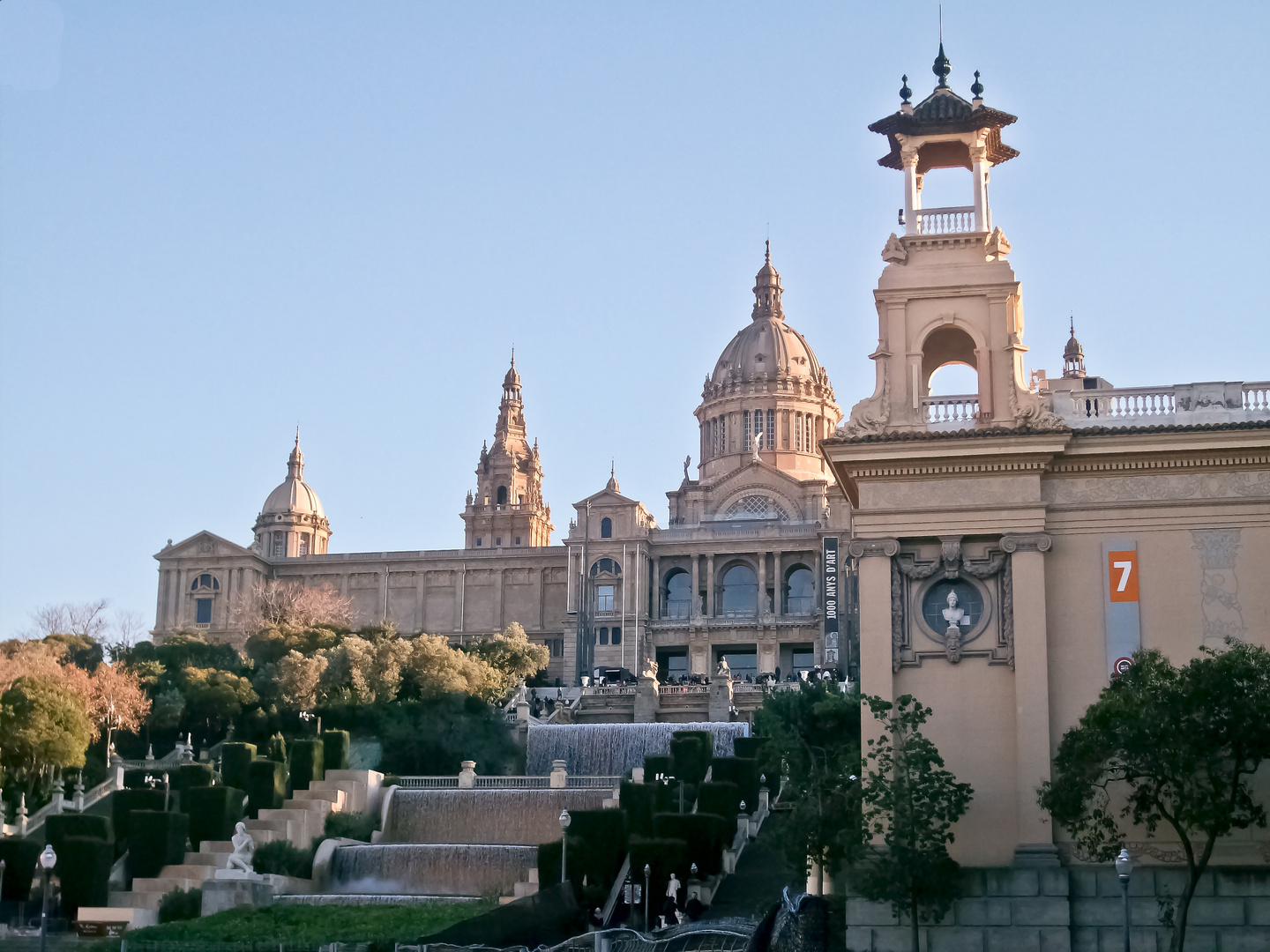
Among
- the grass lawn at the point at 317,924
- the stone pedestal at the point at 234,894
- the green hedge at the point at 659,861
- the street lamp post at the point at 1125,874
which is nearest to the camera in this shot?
the street lamp post at the point at 1125,874

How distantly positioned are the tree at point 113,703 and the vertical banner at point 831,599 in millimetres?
37050

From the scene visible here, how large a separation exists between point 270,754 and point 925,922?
118 feet

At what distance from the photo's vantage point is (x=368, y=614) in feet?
380

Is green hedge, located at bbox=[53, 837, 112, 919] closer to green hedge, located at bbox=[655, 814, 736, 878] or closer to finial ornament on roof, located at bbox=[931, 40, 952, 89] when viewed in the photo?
green hedge, located at bbox=[655, 814, 736, 878]

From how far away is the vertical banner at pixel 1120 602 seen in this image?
30031mm

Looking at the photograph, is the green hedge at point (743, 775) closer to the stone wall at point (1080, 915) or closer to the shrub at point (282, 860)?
the shrub at point (282, 860)

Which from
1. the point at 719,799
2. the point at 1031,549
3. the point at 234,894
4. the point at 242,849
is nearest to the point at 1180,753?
the point at 1031,549

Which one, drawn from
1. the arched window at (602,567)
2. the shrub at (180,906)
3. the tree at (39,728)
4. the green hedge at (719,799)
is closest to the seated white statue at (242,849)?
the shrub at (180,906)

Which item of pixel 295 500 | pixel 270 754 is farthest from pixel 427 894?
pixel 295 500

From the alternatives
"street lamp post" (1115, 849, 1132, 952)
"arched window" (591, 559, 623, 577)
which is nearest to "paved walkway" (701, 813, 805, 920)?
"street lamp post" (1115, 849, 1132, 952)

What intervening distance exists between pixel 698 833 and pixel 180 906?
1394 cm

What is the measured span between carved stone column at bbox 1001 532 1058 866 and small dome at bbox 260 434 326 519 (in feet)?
356

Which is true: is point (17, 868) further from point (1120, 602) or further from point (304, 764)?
point (1120, 602)

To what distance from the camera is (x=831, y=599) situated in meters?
93.1
